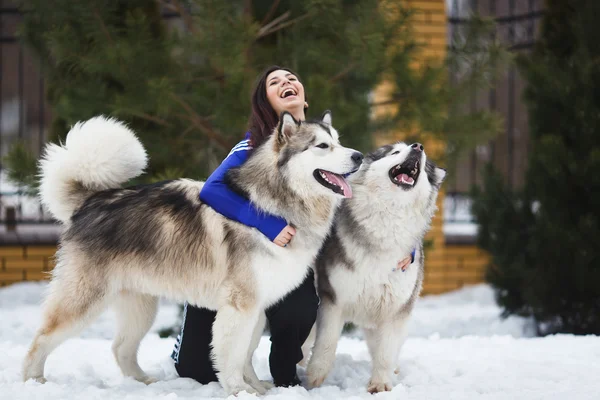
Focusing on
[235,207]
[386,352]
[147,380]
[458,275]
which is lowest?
[458,275]

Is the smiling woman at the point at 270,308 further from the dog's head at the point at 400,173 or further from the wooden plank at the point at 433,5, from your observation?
the wooden plank at the point at 433,5

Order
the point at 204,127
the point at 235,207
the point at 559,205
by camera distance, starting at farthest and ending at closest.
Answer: the point at 559,205, the point at 204,127, the point at 235,207

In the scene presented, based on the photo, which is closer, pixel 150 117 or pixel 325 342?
pixel 325 342

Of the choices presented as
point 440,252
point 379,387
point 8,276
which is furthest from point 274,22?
point 8,276

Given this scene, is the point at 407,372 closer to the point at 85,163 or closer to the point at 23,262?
the point at 85,163

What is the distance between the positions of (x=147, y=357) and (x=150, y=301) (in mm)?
669

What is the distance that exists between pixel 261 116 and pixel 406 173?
0.77m

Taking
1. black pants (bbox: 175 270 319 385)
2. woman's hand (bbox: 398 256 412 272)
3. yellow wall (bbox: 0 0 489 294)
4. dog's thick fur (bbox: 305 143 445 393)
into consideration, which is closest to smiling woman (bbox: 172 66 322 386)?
black pants (bbox: 175 270 319 385)

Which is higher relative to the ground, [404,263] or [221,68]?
[221,68]

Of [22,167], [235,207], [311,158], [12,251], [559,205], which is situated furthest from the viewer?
[12,251]

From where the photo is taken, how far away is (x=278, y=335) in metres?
3.17

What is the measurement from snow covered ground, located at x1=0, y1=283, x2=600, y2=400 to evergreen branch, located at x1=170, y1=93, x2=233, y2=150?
1351 millimetres

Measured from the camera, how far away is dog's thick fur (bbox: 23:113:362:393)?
9.14ft

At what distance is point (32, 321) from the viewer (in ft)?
17.1
